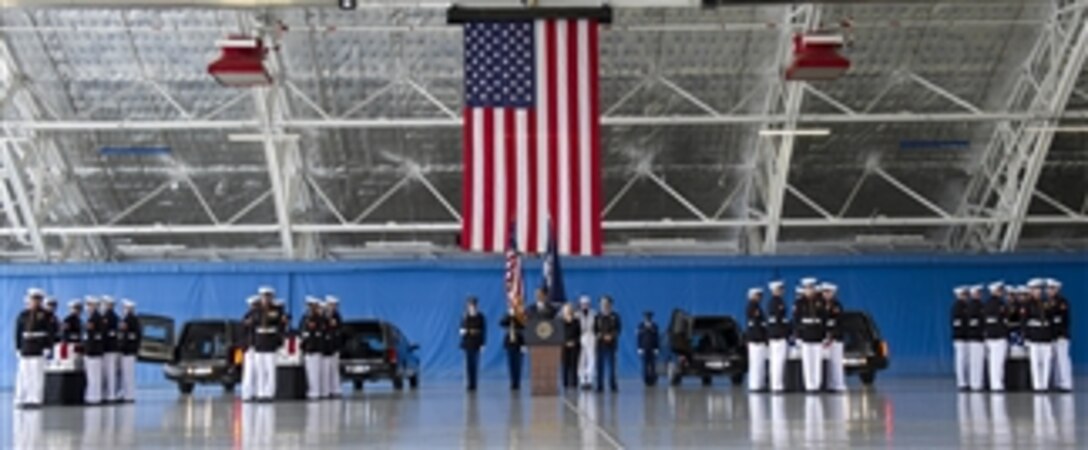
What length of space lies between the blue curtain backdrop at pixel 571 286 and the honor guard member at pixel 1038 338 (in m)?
9.27

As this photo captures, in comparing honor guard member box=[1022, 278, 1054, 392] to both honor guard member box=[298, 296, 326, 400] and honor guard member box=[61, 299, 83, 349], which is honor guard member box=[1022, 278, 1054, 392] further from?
honor guard member box=[61, 299, 83, 349]

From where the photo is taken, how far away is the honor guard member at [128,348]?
80.2 feet

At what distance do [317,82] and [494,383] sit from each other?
613 cm

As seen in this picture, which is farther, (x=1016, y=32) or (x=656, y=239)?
(x=656, y=239)

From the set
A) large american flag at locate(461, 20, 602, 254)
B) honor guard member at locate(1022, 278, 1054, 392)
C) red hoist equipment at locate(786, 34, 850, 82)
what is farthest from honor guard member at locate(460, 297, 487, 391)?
large american flag at locate(461, 20, 602, 254)

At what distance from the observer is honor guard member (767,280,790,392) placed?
76.5 ft

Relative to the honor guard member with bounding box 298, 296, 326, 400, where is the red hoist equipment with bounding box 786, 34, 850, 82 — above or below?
above

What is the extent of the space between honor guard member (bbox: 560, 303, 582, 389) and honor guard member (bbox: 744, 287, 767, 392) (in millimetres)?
3383

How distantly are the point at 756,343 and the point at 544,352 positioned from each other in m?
3.01

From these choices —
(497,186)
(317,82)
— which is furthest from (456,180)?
(497,186)

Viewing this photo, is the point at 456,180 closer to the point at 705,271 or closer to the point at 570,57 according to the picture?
the point at 705,271

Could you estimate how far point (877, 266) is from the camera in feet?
109

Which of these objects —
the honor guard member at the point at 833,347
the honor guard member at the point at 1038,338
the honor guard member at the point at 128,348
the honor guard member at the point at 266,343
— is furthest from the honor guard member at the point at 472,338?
the honor guard member at the point at 1038,338

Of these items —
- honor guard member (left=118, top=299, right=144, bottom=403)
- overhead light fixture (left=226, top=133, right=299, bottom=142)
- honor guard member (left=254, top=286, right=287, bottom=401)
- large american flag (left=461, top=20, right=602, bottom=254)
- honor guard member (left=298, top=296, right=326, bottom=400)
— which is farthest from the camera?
overhead light fixture (left=226, top=133, right=299, bottom=142)
